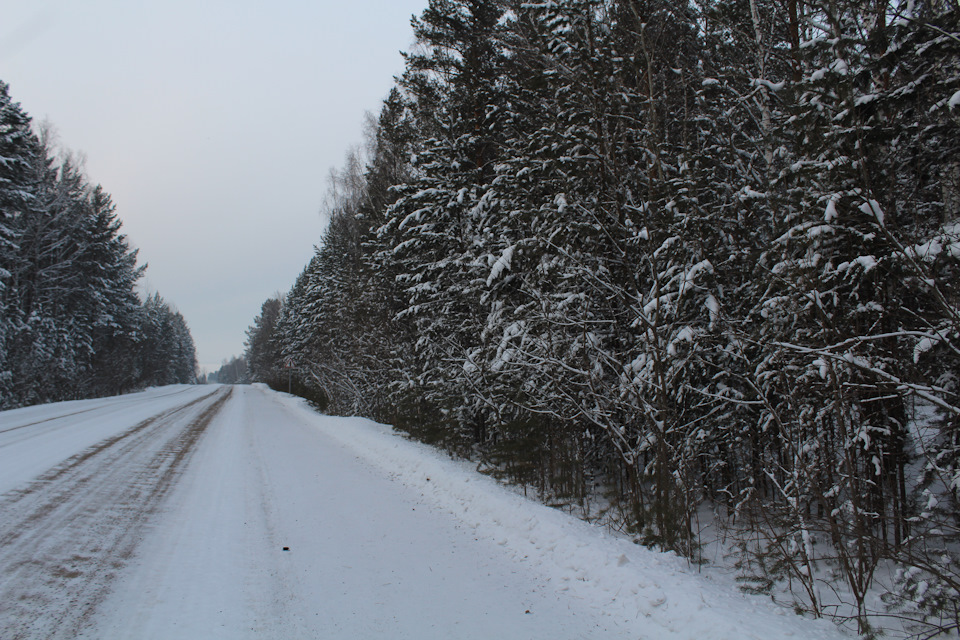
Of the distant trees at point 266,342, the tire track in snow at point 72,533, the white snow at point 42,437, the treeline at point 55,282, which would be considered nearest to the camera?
the tire track in snow at point 72,533

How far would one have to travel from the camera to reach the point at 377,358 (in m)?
17.9

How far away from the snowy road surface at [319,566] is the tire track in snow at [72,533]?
0.02m

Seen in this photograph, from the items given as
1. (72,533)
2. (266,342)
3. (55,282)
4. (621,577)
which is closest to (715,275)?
(621,577)

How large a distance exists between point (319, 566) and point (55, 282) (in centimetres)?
3563

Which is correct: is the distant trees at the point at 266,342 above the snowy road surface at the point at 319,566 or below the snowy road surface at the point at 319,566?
above

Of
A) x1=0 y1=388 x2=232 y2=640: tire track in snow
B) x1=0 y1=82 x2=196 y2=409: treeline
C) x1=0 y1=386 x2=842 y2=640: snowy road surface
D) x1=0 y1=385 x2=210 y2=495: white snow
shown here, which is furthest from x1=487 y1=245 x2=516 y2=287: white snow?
x1=0 y1=82 x2=196 y2=409: treeline

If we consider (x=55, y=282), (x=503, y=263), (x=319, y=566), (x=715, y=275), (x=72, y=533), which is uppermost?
(x=55, y=282)

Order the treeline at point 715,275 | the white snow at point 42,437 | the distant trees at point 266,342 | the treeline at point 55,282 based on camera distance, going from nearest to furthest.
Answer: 1. the treeline at point 715,275
2. the white snow at point 42,437
3. the treeline at point 55,282
4. the distant trees at point 266,342

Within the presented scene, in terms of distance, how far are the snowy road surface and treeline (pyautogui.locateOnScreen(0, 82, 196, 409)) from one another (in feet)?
69.8

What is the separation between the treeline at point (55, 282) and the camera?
2184 centimetres

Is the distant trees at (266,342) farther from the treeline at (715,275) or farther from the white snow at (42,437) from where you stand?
the treeline at (715,275)

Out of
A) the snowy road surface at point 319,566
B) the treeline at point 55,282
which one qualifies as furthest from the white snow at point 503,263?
the treeline at point 55,282

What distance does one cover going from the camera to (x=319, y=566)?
14.7 ft

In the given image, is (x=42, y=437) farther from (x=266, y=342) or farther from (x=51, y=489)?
(x=266, y=342)
